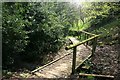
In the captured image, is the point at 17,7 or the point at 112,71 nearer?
the point at 112,71

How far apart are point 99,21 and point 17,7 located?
1118 cm

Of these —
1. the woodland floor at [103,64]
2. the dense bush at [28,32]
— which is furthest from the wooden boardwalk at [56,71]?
the dense bush at [28,32]

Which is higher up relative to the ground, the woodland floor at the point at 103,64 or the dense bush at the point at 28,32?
the dense bush at the point at 28,32

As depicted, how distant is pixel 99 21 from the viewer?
17.9m

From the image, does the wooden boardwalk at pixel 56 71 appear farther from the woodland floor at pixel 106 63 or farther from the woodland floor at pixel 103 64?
the woodland floor at pixel 106 63

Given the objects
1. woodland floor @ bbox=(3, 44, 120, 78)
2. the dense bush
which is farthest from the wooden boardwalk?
the dense bush

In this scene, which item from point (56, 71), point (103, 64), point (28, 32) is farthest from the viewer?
point (28, 32)

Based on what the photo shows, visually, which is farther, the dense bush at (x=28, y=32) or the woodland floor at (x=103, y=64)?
the dense bush at (x=28, y=32)

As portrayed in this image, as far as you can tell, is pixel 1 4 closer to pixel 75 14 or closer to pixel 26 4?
pixel 26 4

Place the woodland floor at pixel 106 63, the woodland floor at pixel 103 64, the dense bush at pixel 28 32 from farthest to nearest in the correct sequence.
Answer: the dense bush at pixel 28 32, the woodland floor at pixel 106 63, the woodland floor at pixel 103 64

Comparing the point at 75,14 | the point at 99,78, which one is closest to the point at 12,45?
the point at 99,78

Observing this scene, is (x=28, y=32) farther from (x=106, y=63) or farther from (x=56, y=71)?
(x=106, y=63)

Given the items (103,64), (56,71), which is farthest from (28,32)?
(103,64)

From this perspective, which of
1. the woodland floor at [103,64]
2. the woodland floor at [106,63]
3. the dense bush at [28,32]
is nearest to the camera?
the woodland floor at [103,64]
